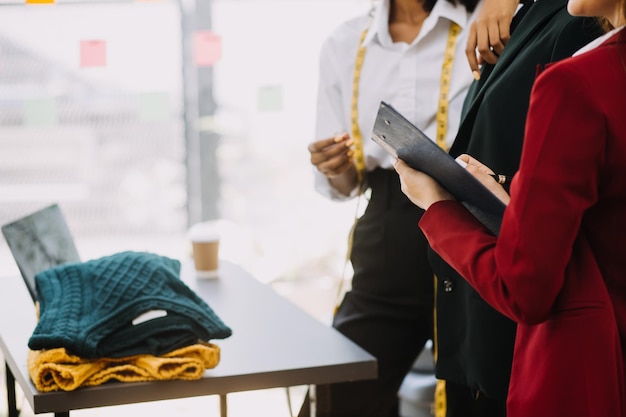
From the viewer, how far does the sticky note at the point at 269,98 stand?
347cm

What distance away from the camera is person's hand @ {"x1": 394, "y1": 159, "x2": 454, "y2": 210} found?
118 cm

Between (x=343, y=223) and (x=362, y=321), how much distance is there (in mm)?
1736

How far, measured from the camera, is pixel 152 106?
132 inches

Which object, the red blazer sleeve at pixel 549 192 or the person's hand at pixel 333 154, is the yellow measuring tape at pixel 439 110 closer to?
the person's hand at pixel 333 154

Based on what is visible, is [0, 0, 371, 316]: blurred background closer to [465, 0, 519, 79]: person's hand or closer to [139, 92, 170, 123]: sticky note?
[139, 92, 170, 123]: sticky note

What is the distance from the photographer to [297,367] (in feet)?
5.26

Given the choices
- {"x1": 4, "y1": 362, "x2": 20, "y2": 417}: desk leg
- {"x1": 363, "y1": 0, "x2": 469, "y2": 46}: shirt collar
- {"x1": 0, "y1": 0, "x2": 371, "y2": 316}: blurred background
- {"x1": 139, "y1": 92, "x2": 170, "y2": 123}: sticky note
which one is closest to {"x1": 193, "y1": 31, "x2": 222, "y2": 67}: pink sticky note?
{"x1": 0, "y1": 0, "x2": 371, "y2": 316}: blurred background

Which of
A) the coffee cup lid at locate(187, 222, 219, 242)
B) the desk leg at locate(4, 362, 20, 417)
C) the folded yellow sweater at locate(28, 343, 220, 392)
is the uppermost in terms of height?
the coffee cup lid at locate(187, 222, 219, 242)

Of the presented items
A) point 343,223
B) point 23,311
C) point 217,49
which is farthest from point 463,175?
point 343,223

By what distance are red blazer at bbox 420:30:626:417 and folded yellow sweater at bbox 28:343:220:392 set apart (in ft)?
1.90

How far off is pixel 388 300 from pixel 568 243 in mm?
1055

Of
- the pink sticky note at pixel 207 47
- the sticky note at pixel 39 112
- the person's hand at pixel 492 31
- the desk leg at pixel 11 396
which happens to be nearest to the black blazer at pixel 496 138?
the person's hand at pixel 492 31

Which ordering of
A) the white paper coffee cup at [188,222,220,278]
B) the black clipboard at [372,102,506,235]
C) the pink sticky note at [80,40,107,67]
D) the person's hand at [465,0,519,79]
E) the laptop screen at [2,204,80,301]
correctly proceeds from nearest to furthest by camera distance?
1. the black clipboard at [372,102,506,235]
2. the person's hand at [465,0,519,79]
3. the laptop screen at [2,204,80,301]
4. the white paper coffee cup at [188,222,220,278]
5. the pink sticky note at [80,40,107,67]

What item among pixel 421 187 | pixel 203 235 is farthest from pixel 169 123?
pixel 421 187
